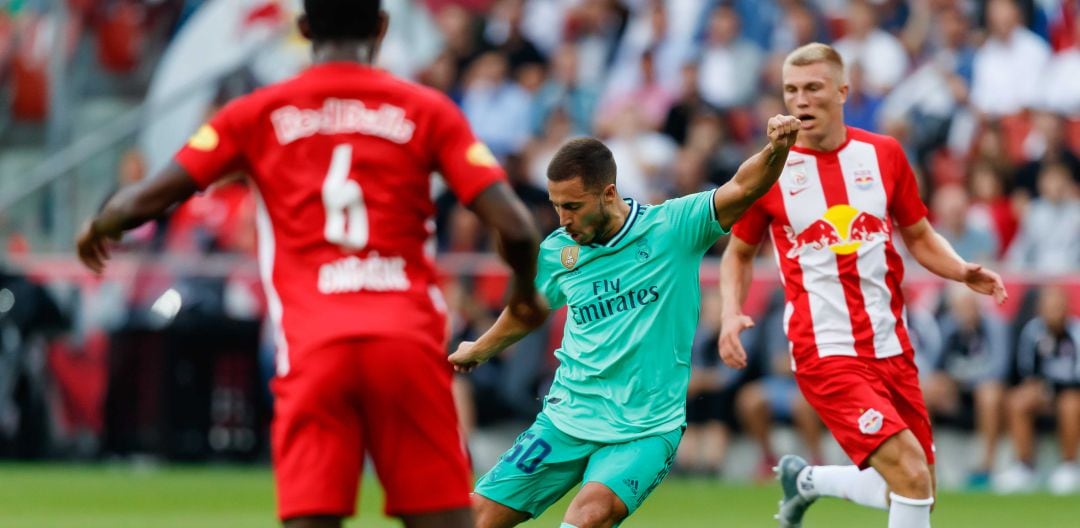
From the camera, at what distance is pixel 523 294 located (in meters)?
6.07

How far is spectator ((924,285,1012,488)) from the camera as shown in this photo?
1611 cm

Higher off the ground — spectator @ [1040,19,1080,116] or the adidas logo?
spectator @ [1040,19,1080,116]

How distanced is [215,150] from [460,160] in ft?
2.45

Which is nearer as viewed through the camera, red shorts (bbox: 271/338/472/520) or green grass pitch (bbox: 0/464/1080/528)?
red shorts (bbox: 271/338/472/520)

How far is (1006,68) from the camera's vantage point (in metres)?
18.5

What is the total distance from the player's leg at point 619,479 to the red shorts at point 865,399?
128 cm

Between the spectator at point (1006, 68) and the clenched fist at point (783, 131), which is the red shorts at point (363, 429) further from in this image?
the spectator at point (1006, 68)

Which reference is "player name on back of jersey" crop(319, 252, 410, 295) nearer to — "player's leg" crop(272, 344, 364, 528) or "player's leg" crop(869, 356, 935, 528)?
"player's leg" crop(272, 344, 364, 528)

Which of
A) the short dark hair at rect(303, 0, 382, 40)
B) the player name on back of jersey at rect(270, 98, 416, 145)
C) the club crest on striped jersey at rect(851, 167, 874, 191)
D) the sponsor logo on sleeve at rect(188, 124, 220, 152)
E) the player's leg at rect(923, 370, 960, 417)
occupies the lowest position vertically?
the player's leg at rect(923, 370, 960, 417)

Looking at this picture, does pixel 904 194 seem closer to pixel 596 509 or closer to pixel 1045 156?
pixel 596 509

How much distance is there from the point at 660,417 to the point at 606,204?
2.94 ft

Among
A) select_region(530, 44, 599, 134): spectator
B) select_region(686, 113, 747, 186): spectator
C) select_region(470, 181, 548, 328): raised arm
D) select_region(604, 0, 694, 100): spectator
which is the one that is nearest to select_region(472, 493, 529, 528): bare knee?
select_region(470, 181, 548, 328): raised arm

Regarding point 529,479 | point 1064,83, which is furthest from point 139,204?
point 1064,83

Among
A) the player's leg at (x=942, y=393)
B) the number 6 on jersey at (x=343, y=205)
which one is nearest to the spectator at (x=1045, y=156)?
the player's leg at (x=942, y=393)
